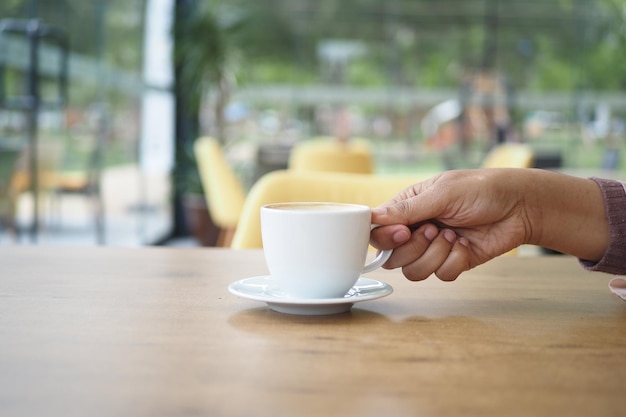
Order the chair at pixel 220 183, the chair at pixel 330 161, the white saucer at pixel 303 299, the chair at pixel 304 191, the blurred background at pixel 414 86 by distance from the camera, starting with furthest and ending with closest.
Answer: the blurred background at pixel 414 86, the chair at pixel 330 161, the chair at pixel 220 183, the chair at pixel 304 191, the white saucer at pixel 303 299

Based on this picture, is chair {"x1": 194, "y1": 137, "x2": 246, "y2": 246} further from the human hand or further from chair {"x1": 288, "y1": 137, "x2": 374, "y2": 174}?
the human hand

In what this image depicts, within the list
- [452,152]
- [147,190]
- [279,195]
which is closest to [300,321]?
[279,195]

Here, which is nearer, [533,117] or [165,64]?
[165,64]

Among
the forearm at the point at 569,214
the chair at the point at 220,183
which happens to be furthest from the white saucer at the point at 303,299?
the chair at the point at 220,183

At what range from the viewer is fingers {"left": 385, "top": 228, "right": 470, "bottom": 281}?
870mm

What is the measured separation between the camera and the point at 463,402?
50cm

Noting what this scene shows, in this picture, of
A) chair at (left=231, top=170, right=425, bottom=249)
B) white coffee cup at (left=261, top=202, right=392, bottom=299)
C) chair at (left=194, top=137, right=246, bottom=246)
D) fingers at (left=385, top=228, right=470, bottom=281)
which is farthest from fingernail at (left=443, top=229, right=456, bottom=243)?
chair at (left=194, top=137, right=246, bottom=246)

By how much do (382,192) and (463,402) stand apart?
104 centimetres

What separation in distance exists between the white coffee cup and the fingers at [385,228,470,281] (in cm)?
8

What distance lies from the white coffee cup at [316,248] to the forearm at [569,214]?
0.78 feet

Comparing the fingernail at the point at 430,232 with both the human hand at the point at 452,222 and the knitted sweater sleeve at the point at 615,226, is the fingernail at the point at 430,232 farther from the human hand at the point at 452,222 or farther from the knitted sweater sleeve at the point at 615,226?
the knitted sweater sleeve at the point at 615,226

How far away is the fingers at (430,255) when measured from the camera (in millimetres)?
870

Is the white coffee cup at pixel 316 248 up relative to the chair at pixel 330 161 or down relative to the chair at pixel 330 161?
up

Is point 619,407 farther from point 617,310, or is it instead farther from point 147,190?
point 147,190
